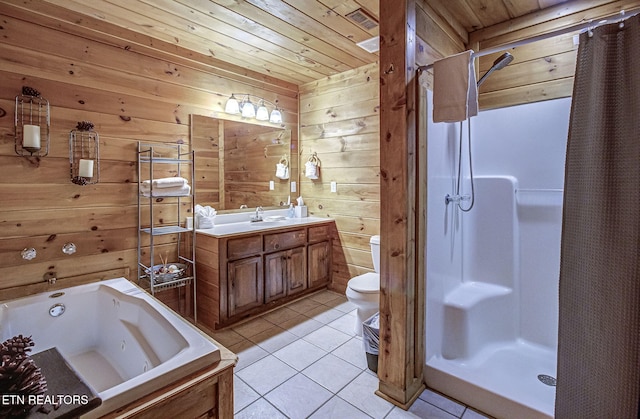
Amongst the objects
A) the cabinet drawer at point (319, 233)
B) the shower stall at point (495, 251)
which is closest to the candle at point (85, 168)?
the cabinet drawer at point (319, 233)

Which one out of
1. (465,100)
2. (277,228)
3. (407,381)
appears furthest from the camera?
(277,228)

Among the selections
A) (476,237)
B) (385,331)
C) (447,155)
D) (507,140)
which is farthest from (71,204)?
(507,140)

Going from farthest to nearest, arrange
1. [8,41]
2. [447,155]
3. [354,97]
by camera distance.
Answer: [354,97] < [447,155] < [8,41]

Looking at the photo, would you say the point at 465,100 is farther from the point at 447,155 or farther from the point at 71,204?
the point at 71,204

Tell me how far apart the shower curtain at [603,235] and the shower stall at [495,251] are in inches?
22.8

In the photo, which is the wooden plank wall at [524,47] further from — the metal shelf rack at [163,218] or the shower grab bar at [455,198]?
the metal shelf rack at [163,218]

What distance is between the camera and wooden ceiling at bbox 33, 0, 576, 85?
6.89 feet

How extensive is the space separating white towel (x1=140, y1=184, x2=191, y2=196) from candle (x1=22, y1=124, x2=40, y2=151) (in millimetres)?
676

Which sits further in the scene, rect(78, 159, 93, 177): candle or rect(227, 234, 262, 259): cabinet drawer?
rect(227, 234, 262, 259): cabinet drawer

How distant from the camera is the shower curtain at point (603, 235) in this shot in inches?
44.3

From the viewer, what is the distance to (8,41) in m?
1.96

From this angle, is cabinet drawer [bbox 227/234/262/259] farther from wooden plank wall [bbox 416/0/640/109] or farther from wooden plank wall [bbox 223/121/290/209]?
wooden plank wall [bbox 416/0/640/109]

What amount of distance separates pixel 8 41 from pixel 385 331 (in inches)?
114

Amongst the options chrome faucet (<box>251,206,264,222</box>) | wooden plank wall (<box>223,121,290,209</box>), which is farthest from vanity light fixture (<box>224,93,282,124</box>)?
chrome faucet (<box>251,206,264,222</box>)
